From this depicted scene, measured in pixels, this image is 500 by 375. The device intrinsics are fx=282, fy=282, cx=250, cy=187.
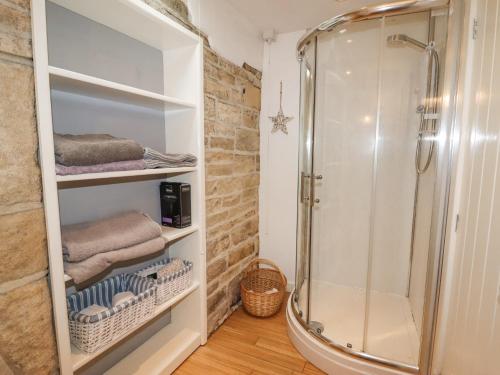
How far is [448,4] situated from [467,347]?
1464 mm

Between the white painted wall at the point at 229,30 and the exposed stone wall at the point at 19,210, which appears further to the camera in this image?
the white painted wall at the point at 229,30

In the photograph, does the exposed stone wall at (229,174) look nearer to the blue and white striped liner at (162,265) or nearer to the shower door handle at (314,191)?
the blue and white striped liner at (162,265)

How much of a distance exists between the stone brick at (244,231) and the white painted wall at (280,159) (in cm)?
13

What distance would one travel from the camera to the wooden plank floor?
162 centimetres

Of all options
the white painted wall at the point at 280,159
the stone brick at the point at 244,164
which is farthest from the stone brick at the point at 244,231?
the stone brick at the point at 244,164

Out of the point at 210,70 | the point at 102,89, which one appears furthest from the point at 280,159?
the point at 102,89

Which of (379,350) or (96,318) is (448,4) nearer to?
(379,350)

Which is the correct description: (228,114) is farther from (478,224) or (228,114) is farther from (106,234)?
(478,224)

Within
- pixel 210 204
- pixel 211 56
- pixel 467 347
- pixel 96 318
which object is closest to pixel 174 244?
pixel 210 204

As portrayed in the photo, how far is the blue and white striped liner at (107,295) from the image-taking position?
113cm

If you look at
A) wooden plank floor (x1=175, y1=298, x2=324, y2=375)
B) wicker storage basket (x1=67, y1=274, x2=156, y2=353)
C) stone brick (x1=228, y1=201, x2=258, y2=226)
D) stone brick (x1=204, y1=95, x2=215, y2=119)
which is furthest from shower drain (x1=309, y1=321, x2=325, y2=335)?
stone brick (x1=204, y1=95, x2=215, y2=119)

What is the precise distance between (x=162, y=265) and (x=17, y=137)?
1.02 metres

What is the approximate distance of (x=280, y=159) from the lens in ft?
8.18

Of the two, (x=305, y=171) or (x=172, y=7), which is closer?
(x=172, y=7)
